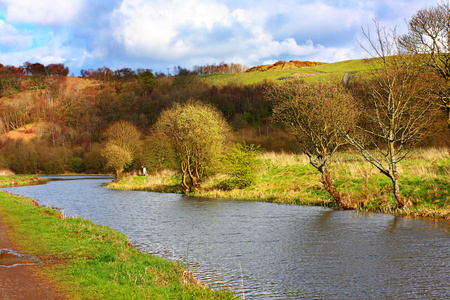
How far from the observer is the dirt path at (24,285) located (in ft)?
27.5

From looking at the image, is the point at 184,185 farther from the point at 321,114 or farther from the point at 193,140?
the point at 321,114

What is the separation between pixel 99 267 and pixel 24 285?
6.79 feet

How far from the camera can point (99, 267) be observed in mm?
10812

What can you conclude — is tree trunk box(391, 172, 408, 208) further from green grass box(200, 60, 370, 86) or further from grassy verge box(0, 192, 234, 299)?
green grass box(200, 60, 370, 86)

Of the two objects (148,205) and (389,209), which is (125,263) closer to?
(389,209)

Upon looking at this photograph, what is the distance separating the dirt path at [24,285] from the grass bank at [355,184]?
797 inches

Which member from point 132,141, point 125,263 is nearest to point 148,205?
point 125,263

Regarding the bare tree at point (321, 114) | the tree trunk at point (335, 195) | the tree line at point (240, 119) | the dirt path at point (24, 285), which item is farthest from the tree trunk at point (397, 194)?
the dirt path at point (24, 285)

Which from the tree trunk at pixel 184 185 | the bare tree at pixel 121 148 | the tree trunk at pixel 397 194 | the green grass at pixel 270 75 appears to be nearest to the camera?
the tree trunk at pixel 397 194

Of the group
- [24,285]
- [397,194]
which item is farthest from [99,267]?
[397,194]

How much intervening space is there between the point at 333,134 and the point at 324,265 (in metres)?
15.9

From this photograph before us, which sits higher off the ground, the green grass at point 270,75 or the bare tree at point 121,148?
the green grass at point 270,75

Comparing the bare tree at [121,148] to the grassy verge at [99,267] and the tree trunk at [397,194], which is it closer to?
the grassy verge at [99,267]

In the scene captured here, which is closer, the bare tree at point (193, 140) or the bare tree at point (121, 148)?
the bare tree at point (193, 140)
